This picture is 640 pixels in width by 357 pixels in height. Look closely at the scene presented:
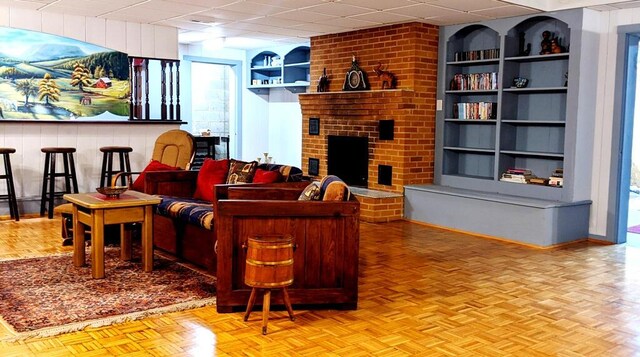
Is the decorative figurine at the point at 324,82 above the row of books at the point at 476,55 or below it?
below

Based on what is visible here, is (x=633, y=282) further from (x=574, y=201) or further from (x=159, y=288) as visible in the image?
(x=159, y=288)

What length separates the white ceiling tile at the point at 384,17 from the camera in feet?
22.9

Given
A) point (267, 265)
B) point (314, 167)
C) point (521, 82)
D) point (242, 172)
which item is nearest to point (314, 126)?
point (314, 167)

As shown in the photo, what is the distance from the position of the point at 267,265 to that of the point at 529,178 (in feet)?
13.8

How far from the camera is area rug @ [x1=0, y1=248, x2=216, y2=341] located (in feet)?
12.0

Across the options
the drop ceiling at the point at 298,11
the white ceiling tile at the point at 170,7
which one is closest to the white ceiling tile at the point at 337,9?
the drop ceiling at the point at 298,11

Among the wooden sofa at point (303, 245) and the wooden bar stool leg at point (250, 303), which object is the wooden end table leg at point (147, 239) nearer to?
the wooden sofa at point (303, 245)

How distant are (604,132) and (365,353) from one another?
4.51 meters

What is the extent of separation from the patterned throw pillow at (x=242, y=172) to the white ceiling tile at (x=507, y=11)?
3.04m

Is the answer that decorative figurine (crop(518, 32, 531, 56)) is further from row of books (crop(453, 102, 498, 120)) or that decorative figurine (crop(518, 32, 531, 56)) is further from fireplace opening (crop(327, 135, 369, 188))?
fireplace opening (crop(327, 135, 369, 188))

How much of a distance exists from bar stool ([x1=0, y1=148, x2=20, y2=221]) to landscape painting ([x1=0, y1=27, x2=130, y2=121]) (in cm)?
53

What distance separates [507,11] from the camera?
21.8 ft

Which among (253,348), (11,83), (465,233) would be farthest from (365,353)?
(11,83)

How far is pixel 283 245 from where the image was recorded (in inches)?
141
